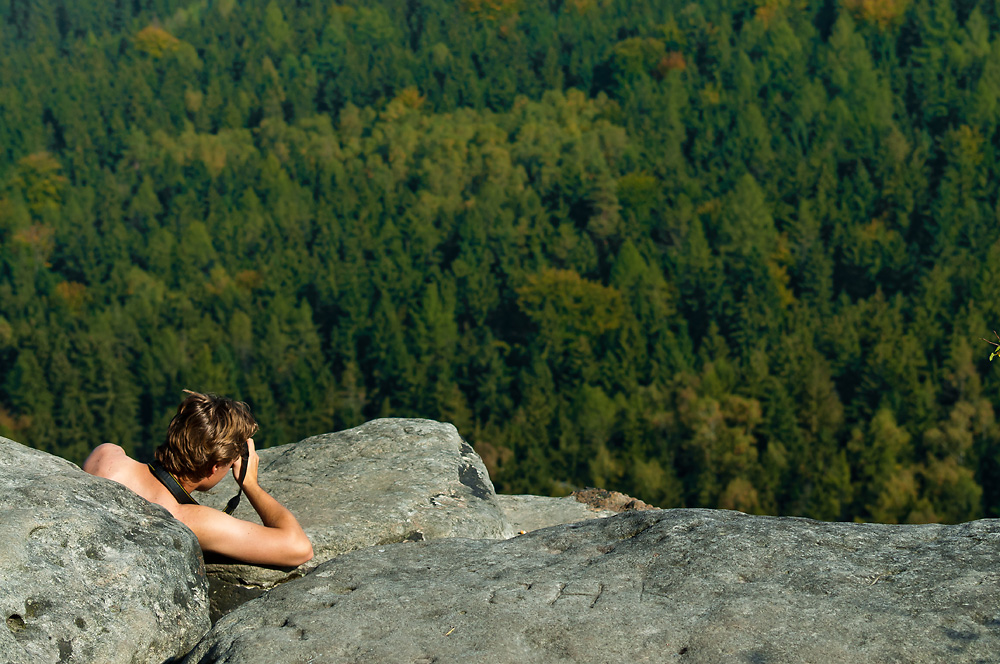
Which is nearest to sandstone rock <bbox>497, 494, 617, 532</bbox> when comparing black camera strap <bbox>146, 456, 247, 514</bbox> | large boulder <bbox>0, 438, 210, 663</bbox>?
black camera strap <bbox>146, 456, 247, 514</bbox>

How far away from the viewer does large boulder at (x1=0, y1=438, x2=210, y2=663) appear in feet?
19.9

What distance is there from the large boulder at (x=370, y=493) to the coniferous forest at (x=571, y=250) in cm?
7668

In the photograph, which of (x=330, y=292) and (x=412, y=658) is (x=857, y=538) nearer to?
(x=412, y=658)

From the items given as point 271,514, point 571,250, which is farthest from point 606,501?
point 571,250

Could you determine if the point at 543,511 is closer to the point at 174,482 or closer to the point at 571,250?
the point at 174,482

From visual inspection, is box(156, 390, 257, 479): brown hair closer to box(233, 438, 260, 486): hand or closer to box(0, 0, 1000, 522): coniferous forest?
box(233, 438, 260, 486): hand

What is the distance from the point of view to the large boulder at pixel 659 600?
18.8 ft

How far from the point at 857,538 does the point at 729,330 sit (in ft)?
391

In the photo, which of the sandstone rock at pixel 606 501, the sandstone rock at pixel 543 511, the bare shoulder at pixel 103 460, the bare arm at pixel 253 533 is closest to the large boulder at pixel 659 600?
the bare arm at pixel 253 533

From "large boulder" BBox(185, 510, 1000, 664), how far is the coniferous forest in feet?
261

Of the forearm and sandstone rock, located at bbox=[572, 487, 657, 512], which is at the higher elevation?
the forearm

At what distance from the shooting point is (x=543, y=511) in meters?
10.9

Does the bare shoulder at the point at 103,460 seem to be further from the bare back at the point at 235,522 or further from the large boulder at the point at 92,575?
the large boulder at the point at 92,575

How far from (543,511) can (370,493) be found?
2248 millimetres
